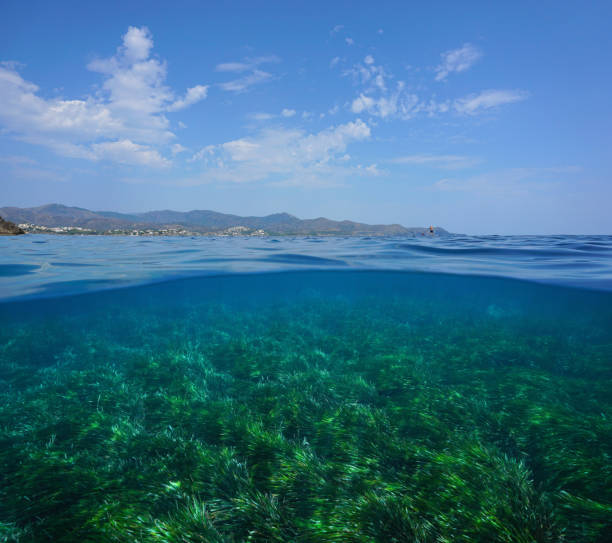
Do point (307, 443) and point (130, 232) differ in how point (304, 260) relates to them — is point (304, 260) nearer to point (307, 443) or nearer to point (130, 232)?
point (307, 443)

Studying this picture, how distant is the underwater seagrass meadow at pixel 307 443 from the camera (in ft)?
7.32

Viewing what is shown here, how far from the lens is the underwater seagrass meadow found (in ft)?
7.32

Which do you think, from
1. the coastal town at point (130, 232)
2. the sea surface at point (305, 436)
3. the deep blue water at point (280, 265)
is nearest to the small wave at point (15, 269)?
the deep blue water at point (280, 265)

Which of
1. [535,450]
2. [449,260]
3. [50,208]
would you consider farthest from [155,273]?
[50,208]

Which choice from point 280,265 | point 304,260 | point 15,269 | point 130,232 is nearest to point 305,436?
point 280,265

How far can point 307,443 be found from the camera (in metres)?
3.53

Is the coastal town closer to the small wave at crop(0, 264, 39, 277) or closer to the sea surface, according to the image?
the small wave at crop(0, 264, 39, 277)

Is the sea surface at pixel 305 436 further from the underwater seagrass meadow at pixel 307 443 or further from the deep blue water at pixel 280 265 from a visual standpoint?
the deep blue water at pixel 280 265

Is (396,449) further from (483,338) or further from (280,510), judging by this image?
(483,338)

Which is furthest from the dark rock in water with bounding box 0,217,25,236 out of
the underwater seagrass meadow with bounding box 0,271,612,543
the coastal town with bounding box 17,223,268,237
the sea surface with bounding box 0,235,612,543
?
the underwater seagrass meadow with bounding box 0,271,612,543

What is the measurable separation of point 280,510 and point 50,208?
87.1 meters

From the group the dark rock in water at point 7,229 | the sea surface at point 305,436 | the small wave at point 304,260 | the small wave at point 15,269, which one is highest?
the dark rock in water at point 7,229

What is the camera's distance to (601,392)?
5375 millimetres

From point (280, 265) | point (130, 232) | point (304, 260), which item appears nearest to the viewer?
point (280, 265)
